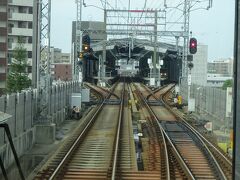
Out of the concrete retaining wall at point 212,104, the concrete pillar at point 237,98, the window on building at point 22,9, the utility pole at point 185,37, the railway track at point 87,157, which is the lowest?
the railway track at point 87,157

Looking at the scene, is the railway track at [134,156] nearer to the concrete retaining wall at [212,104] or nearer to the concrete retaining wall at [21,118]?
the concrete retaining wall at [21,118]

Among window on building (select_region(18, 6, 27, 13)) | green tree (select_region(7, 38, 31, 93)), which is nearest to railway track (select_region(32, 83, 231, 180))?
green tree (select_region(7, 38, 31, 93))

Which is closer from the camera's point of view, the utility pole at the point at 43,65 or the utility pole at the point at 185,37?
the utility pole at the point at 43,65

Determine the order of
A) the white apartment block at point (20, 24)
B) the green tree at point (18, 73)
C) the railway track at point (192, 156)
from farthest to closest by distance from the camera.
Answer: the white apartment block at point (20, 24), the green tree at point (18, 73), the railway track at point (192, 156)

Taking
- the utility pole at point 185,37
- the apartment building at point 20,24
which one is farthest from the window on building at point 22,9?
the utility pole at point 185,37

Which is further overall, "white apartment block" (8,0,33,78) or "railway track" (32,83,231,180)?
"white apartment block" (8,0,33,78)

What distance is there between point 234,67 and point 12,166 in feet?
40.4

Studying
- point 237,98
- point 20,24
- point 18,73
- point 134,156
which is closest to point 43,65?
point 134,156

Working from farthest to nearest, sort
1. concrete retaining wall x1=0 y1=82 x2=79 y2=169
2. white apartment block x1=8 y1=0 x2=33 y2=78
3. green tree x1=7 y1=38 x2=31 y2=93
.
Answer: white apartment block x1=8 y1=0 x2=33 y2=78 < green tree x1=7 y1=38 x2=31 y2=93 < concrete retaining wall x1=0 y1=82 x2=79 y2=169

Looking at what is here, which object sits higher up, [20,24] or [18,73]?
[20,24]

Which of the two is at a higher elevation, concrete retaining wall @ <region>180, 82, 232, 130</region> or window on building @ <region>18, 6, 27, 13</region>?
window on building @ <region>18, 6, 27, 13</region>

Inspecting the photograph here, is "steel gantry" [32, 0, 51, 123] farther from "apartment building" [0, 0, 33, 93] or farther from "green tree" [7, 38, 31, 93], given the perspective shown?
"apartment building" [0, 0, 33, 93]

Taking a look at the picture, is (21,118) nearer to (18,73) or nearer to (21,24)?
(18,73)

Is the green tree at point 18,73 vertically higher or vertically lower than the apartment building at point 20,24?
lower
